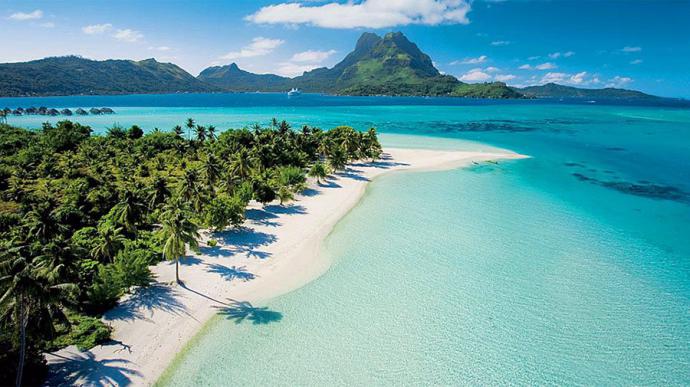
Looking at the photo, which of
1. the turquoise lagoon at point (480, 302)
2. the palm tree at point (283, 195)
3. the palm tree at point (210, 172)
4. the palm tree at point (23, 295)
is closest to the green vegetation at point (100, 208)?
the palm tree at point (23, 295)

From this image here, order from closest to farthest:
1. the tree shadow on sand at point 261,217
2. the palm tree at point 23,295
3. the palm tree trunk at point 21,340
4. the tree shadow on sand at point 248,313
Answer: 1. the palm tree at point 23,295
2. the palm tree trunk at point 21,340
3. the tree shadow on sand at point 248,313
4. the tree shadow on sand at point 261,217

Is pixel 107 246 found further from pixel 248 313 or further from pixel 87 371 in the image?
pixel 248 313

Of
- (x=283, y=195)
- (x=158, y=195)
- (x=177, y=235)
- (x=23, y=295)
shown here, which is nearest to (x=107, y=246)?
(x=177, y=235)

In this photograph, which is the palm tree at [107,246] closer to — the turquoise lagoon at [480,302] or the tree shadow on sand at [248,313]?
the tree shadow on sand at [248,313]

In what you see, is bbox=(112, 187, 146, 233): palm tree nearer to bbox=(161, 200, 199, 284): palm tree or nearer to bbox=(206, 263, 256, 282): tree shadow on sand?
bbox=(161, 200, 199, 284): palm tree

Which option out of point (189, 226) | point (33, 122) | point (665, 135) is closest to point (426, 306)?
point (189, 226)
